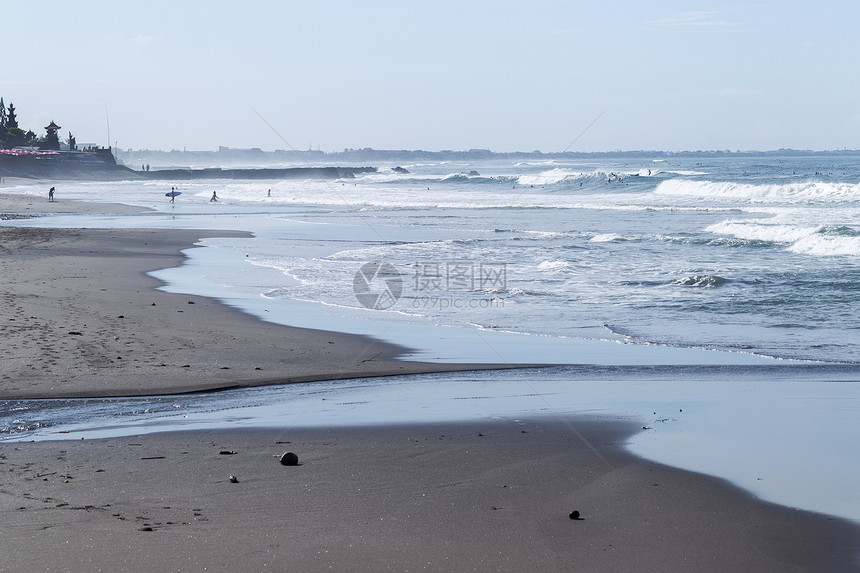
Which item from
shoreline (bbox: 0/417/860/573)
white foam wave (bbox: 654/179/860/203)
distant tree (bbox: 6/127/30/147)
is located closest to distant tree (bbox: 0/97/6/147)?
distant tree (bbox: 6/127/30/147)

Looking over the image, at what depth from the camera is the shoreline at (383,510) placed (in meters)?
4.55

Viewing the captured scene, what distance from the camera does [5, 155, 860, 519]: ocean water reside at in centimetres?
730

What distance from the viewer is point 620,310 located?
1376cm

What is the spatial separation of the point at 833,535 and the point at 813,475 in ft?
3.86

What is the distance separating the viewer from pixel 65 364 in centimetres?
899

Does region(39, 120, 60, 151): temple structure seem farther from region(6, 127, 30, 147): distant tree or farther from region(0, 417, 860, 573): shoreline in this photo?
region(0, 417, 860, 573): shoreline

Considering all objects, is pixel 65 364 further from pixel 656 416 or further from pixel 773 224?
pixel 773 224

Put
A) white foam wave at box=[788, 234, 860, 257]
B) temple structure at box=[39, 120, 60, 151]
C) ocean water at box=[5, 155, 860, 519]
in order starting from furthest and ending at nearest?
temple structure at box=[39, 120, 60, 151] < white foam wave at box=[788, 234, 860, 257] < ocean water at box=[5, 155, 860, 519]
